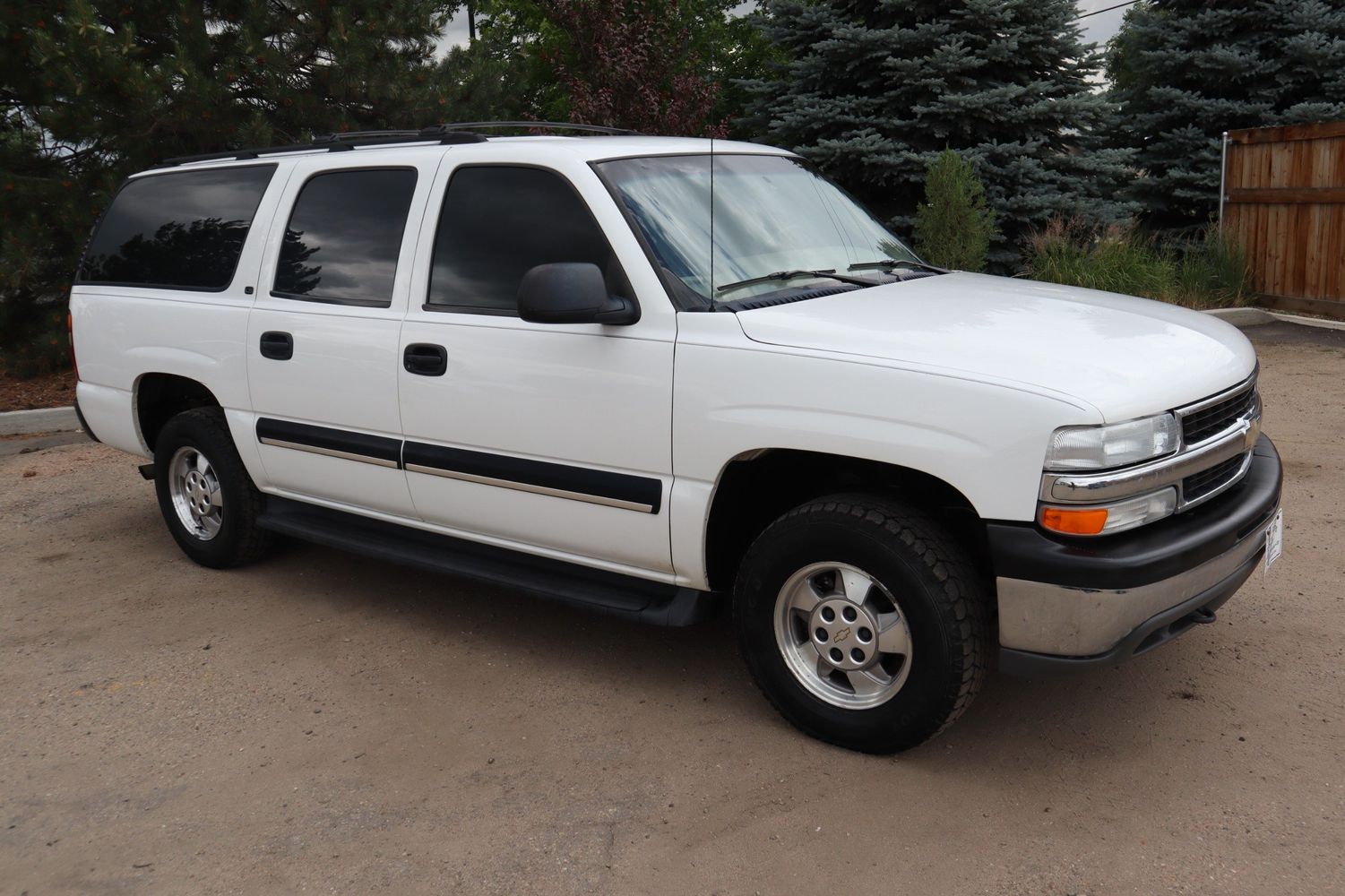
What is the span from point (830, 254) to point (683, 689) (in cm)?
173

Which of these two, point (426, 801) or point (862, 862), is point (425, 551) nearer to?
point (426, 801)

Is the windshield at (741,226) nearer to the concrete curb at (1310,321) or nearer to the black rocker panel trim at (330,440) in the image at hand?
the black rocker panel trim at (330,440)

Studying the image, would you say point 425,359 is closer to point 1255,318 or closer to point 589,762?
point 589,762

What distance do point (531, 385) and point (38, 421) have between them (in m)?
7.09

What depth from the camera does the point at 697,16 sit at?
2080 centimetres

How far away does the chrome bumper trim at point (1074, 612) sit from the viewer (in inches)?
128

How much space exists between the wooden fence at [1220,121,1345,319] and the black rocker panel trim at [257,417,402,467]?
10.9 m

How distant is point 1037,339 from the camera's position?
3594mm

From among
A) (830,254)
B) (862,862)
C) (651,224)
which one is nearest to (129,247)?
(651,224)

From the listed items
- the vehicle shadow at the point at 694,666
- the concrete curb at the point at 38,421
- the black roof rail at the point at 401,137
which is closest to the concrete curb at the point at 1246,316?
the vehicle shadow at the point at 694,666

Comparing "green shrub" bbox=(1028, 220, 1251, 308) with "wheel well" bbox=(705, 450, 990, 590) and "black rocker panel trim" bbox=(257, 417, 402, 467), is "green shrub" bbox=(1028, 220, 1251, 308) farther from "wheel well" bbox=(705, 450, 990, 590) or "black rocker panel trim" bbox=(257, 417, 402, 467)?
"black rocker panel trim" bbox=(257, 417, 402, 467)

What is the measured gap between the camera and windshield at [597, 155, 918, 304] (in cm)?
407

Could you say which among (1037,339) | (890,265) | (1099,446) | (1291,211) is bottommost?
(1099,446)

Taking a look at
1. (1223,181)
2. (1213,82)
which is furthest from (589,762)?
(1213,82)
